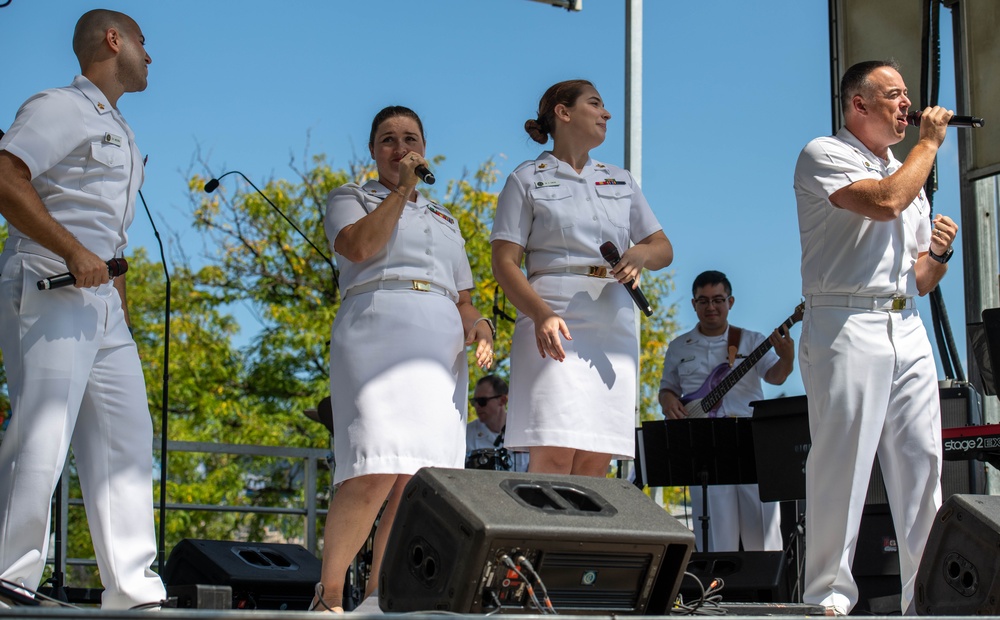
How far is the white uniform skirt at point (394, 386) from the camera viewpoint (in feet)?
12.4

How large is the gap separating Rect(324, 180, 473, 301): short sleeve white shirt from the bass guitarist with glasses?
2910 millimetres

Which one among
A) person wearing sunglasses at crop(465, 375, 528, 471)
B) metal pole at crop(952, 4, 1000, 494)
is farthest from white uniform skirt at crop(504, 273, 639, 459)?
person wearing sunglasses at crop(465, 375, 528, 471)

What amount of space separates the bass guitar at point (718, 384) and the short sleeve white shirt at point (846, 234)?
260 centimetres

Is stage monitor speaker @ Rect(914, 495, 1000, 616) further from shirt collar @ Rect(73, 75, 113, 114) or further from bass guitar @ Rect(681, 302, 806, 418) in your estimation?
bass guitar @ Rect(681, 302, 806, 418)

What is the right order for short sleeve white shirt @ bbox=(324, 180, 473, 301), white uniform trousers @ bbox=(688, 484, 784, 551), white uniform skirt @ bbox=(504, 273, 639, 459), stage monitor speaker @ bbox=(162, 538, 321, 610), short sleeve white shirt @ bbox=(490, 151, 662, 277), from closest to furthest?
1. short sleeve white shirt @ bbox=(324, 180, 473, 301)
2. white uniform skirt @ bbox=(504, 273, 639, 459)
3. short sleeve white shirt @ bbox=(490, 151, 662, 277)
4. stage monitor speaker @ bbox=(162, 538, 321, 610)
5. white uniform trousers @ bbox=(688, 484, 784, 551)

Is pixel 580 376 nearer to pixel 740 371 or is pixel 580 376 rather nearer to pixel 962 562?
pixel 962 562

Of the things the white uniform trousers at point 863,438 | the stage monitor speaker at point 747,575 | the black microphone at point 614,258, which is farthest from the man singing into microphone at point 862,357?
the stage monitor speaker at point 747,575

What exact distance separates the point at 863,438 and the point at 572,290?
1.11 m

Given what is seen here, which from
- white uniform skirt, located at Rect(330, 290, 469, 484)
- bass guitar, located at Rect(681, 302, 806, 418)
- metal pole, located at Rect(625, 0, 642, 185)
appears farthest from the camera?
bass guitar, located at Rect(681, 302, 806, 418)

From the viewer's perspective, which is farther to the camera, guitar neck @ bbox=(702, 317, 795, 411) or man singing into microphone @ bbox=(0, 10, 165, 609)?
guitar neck @ bbox=(702, 317, 795, 411)

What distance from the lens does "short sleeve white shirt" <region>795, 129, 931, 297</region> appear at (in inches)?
150

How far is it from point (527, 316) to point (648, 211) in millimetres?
679

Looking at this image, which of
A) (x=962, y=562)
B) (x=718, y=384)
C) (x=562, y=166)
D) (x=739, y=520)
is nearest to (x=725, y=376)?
(x=718, y=384)

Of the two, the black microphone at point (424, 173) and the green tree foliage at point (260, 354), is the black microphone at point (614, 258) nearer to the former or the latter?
the black microphone at point (424, 173)
